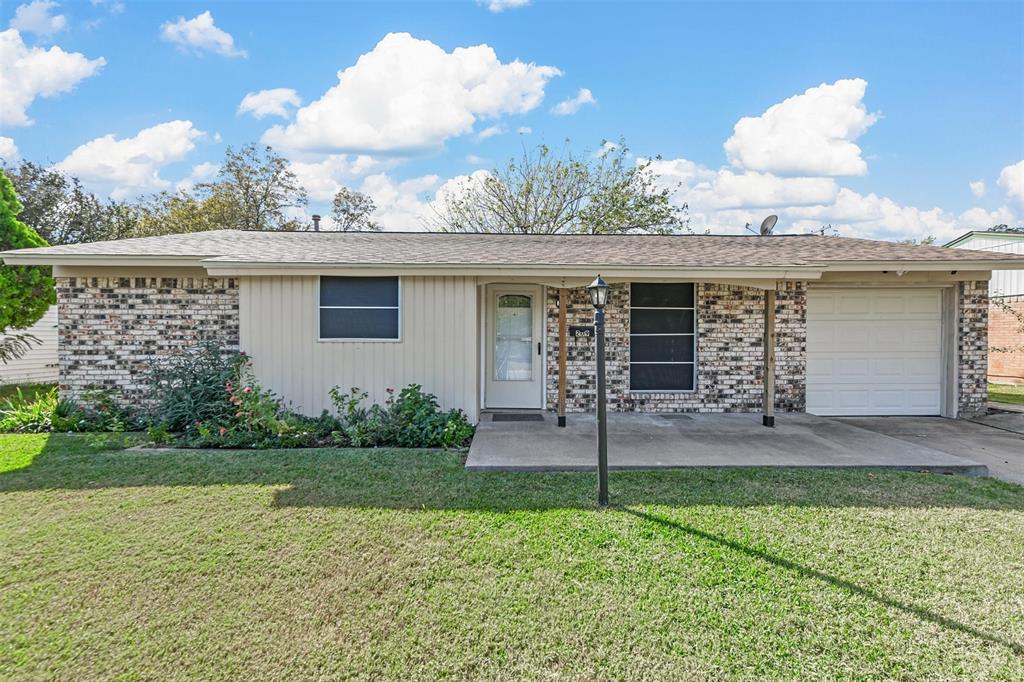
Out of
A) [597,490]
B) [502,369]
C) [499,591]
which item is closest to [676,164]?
[502,369]

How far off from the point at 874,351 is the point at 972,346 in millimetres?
1497

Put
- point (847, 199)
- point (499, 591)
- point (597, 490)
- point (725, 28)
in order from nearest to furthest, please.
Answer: point (499, 591), point (597, 490), point (725, 28), point (847, 199)

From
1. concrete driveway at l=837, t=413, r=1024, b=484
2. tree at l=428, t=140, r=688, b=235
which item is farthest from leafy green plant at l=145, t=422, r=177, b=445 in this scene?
tree at l=428, t=140, r=688, b=235

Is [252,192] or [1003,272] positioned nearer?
[1003,272]

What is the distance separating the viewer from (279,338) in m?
6.83

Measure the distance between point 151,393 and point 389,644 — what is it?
6727 mm

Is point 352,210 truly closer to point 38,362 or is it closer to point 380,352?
point 38,362

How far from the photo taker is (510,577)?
2990 mm

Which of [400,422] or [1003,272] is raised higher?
[1003,272]

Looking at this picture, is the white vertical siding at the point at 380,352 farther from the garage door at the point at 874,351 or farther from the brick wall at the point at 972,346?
the brick wall at the point at 972,346

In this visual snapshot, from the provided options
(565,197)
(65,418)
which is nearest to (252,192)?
(565,197)

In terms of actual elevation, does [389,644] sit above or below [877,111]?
below

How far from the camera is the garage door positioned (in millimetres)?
7914

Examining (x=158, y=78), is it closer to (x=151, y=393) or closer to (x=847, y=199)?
(x=151, y=393)
